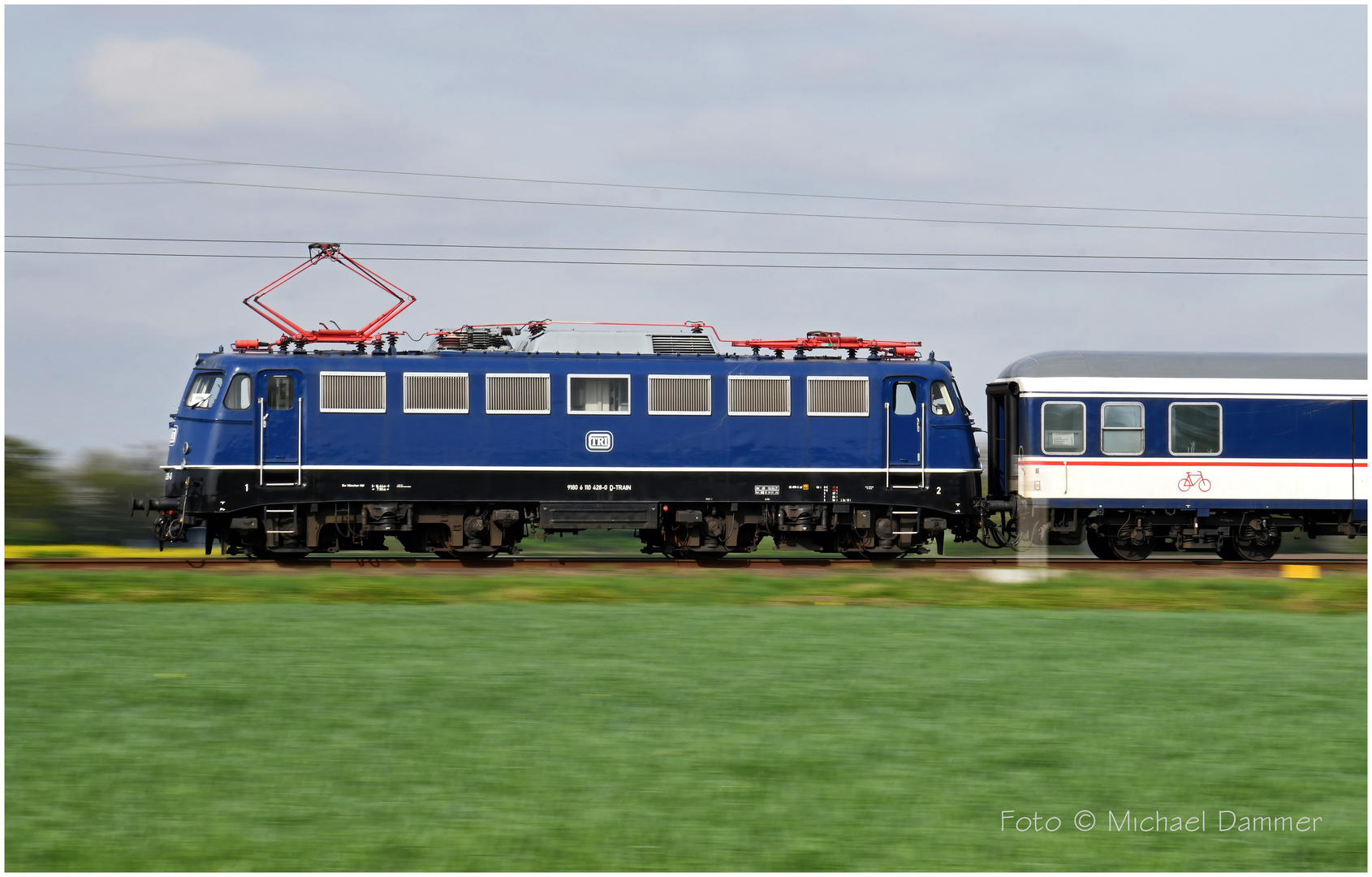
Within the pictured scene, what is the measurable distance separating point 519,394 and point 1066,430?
10.3 metres

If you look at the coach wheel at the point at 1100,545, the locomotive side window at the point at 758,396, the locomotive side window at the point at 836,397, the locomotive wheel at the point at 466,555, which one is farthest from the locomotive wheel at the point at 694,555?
the coach wheel at the point at 1100,545

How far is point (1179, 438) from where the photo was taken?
25859 mm

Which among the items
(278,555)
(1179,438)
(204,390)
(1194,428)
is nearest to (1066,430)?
(1179,438)

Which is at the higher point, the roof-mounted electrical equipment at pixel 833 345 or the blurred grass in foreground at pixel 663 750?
the roof-mounted electrical equipment at pixel 833 345

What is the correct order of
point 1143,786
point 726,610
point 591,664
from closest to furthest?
1. point 1143,786
2. point 591,664
3. point 726,610

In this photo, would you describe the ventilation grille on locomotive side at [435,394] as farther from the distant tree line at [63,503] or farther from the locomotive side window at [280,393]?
the distant tree line at [63,503]

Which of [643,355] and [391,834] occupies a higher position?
[643,355]

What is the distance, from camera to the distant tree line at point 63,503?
37.3 m

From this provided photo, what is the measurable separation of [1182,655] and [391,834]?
28.6 feet

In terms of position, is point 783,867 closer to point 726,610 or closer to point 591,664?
point 591,664

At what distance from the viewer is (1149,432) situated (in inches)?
1016

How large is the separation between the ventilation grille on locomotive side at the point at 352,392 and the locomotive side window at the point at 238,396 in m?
1.27

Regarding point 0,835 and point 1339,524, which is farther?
point 1339,524

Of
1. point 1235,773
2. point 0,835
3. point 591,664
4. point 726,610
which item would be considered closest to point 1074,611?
point 726,610
